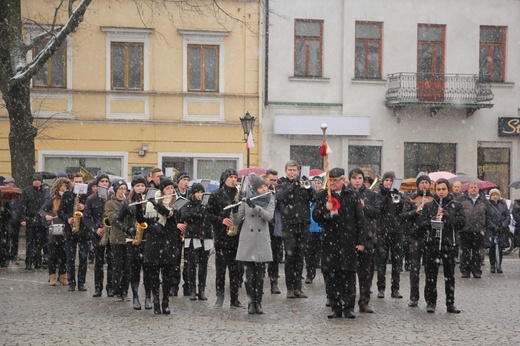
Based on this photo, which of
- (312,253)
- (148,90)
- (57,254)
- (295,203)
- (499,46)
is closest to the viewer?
(295,203)

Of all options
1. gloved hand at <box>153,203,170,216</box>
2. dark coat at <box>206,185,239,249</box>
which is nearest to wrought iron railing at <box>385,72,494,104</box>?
dark coat at <box>206,185,239,249</box>

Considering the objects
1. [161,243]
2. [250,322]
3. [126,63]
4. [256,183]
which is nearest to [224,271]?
[161,243]

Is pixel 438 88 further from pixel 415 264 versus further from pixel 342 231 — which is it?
pixel 342 231

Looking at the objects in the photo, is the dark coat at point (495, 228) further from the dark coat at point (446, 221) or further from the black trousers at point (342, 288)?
the black trousers at point (342, 288)

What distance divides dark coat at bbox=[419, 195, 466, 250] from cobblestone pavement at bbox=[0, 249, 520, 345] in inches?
38.2

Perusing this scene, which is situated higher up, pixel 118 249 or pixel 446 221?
pixel 446 221

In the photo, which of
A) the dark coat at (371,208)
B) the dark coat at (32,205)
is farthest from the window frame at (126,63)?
the dark coat at (371,208)

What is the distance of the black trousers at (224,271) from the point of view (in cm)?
1342

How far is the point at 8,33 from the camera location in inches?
893

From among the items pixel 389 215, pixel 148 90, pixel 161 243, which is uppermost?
pixel 148 90

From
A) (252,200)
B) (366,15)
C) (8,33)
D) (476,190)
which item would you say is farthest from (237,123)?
(252,200)

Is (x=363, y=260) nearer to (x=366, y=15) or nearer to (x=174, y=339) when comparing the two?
(x=174, y=339)

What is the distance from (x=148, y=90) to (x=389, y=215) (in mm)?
16047

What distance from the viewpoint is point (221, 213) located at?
13570 millimetres
